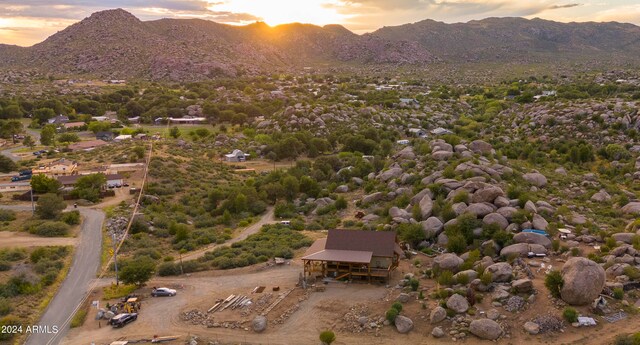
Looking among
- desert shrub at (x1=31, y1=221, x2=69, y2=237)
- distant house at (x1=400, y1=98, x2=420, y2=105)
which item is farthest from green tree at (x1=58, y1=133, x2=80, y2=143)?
distant house at (x1=400, y1=98, x2=420, y2=105)

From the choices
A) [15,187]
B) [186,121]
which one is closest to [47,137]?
[15,187]

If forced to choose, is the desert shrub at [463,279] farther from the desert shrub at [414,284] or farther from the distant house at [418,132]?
the distant house at [418,132]

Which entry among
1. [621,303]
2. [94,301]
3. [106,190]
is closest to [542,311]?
[621,303]

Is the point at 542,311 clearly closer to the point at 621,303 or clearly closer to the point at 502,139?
the point at 621,303

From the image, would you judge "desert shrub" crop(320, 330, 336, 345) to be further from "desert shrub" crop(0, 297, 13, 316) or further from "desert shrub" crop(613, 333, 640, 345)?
"desert shrub" crop(0, 297, 13, 316)

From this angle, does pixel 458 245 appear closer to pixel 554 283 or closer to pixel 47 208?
pixel 554 283
